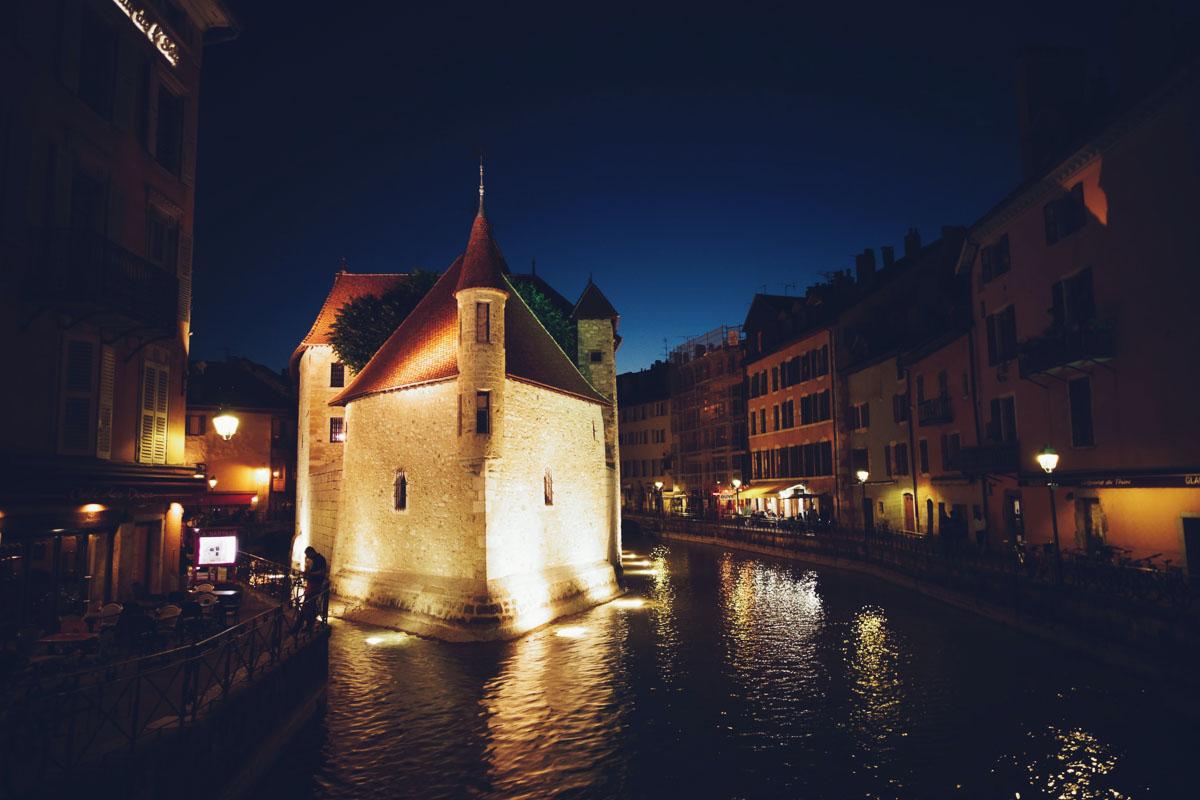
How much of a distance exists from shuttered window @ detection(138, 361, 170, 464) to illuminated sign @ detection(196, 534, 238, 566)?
3.64 m

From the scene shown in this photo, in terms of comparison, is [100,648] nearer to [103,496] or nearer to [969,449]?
[103,496]

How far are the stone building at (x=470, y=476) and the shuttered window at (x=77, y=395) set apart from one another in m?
9.76

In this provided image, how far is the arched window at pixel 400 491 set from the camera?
76.5 ft

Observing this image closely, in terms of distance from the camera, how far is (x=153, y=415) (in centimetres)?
1523

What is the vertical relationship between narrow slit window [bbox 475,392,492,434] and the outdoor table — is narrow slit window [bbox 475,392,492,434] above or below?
above

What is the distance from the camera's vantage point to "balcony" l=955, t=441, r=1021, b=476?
24094mm

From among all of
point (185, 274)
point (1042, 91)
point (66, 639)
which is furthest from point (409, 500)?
point (1042, 91)

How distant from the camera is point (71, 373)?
12.7 m

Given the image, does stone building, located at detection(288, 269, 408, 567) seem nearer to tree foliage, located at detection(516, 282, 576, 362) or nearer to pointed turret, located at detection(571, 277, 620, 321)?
tree foliage, located at detection(516, 282, 576, 362)

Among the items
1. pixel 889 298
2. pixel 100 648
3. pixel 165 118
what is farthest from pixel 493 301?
pixel 889 298

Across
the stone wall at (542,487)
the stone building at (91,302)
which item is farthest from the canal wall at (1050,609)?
the stone building at (91,302)

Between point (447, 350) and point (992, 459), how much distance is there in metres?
19.5

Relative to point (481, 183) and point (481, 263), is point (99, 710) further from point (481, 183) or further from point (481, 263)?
point (481, 183)

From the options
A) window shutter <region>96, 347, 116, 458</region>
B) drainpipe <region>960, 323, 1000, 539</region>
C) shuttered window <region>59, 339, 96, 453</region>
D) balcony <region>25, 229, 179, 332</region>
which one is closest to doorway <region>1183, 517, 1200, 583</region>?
drainpipe <region>960, 323, 1000, 539</region>
